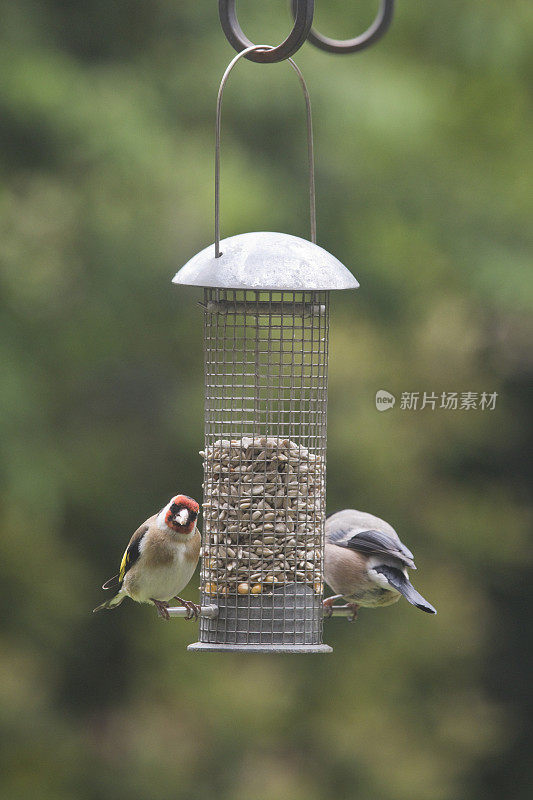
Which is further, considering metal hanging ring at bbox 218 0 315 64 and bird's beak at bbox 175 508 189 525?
bird's beak at bbox 175 508 189 525

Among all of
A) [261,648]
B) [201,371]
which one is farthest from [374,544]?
[201,371]

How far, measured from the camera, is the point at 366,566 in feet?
19.8

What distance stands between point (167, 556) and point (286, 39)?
2.35 m

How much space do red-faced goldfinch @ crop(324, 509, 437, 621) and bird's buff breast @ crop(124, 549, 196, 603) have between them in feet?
2.42

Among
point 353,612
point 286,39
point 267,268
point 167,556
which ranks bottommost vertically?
point 353,612

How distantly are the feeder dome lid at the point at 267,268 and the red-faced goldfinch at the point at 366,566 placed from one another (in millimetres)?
1603

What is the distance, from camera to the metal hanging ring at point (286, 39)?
404 cm

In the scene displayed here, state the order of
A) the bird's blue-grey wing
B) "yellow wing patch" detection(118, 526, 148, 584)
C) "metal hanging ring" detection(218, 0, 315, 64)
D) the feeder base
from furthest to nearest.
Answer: the bird's blue-grey wing → "yellow wing patch" detection(118, 526, 148, 584) → the feeder base → "metal hanging ring" detection(218, 0, 315, 64)

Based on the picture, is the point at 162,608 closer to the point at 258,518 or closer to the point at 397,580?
the point at 258,518

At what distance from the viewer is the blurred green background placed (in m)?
9.32

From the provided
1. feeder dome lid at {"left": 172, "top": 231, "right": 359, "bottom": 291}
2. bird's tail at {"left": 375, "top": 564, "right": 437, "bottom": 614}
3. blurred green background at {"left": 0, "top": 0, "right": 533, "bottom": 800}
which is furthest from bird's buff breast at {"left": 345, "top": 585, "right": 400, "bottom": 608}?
blurred green background at {"left": 0, "top": 0, "right": 533, "bottom": 800}

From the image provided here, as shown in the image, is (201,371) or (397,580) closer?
(397,580)

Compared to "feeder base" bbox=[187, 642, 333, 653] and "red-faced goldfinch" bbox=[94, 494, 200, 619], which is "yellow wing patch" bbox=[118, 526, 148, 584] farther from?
"feeder base" bbox=[187, 642, 333, 653]

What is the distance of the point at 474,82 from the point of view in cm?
1044
